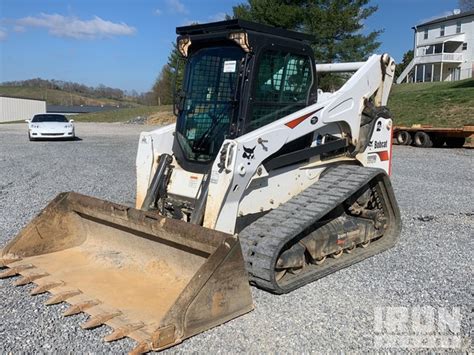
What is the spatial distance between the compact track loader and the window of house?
14 mm

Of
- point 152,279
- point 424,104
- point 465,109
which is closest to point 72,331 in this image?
point 152,279

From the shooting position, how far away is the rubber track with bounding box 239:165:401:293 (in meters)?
4.54

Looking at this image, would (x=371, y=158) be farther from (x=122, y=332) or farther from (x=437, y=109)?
(x=437, y=109)

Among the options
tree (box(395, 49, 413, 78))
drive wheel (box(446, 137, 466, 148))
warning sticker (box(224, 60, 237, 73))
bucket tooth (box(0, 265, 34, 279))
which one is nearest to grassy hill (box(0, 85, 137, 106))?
tree (box(395, 49, 413, 78))

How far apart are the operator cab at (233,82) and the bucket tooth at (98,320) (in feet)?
6.06

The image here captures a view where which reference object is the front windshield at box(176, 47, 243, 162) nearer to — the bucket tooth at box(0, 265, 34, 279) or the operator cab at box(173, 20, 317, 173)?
the operator cab at box(173, 20, 317, 173)

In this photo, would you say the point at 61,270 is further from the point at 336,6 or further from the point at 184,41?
the point at 336,6

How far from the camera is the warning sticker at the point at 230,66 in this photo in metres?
5.30

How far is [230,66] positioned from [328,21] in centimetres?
2465

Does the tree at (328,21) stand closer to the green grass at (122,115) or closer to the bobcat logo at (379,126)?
the green grass at (122,115)

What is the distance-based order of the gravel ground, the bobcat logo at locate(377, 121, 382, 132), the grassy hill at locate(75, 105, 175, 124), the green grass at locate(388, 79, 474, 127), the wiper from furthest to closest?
the grassy hill at locate(75, 105, 175, 124) < the green grass at locate(388, 79, 474, 127) < the bobcat logo at locate(377, 121, 382, 132) < the wiper < the gravel ground

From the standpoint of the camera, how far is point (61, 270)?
5.00 m

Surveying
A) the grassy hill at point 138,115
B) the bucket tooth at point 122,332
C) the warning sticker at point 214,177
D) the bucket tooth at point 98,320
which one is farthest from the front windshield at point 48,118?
the bucket tooth at point 122,332

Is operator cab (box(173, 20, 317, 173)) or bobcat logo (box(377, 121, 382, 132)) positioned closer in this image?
operator cab (box(173, 20, 317, 173))
